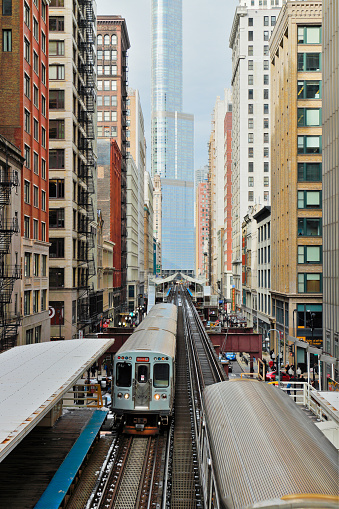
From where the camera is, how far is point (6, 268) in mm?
34719

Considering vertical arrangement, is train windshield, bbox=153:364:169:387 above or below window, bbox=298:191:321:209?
below

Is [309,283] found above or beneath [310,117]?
beneath

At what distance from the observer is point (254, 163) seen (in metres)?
107

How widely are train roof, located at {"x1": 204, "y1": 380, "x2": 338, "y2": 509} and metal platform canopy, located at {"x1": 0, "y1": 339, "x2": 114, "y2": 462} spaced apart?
410 cm

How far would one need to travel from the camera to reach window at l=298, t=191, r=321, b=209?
56.2 m

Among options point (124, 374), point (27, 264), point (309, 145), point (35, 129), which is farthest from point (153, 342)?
point (309, 145)

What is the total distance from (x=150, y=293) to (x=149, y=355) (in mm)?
74986

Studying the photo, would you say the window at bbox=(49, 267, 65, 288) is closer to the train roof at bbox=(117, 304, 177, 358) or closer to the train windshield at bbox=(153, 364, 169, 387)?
the train roof at bbox=(117, 304, 177, 358)

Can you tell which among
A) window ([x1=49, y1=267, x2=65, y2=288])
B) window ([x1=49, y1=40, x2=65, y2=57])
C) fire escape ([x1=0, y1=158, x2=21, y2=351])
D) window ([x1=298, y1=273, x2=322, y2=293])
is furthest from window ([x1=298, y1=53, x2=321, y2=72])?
fire escape ([x1=0, y1=158, x2=21, y2=351])

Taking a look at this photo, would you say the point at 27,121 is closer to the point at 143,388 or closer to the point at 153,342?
the point at 153,342

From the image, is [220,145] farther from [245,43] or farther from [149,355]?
[149,355]

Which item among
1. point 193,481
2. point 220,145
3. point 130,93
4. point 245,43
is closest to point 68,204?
point 193,481

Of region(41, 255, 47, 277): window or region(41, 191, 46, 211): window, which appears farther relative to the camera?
region(41, 191, 46, 211): window

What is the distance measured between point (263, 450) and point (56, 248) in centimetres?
4411
